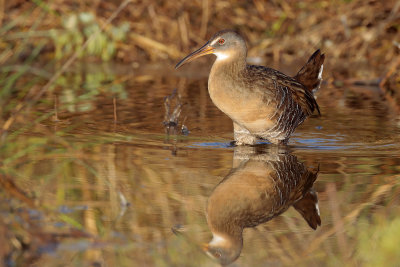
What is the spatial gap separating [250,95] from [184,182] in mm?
1427

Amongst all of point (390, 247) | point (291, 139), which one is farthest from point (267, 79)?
point (390, 247)

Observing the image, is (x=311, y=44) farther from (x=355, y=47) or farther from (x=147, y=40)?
(x=147, y=40)

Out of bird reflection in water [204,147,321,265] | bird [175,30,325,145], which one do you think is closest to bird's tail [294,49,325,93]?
bird [175,30,325,145]

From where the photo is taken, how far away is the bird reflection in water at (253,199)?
3679 millimetres

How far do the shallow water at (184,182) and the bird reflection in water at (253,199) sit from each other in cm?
3

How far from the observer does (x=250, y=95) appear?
5.83 meters

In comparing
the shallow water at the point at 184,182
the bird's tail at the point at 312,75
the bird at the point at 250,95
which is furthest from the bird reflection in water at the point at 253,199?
the bird's tail at the point at 312,75

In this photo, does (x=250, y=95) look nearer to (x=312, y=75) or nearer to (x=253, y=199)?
(x=312, y=75)

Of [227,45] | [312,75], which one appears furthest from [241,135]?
[312,75]

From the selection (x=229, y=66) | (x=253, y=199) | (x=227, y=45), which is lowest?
(x=253, y=199)

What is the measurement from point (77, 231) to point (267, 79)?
9.89ft

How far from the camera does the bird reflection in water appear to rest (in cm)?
368

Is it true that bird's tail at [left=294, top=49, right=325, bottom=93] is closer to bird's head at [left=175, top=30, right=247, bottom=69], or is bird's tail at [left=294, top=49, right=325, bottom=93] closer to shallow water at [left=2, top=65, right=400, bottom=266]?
shallow water at [left=2, top=65, right=400, bottom=266]

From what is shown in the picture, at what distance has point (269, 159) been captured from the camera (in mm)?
5449
